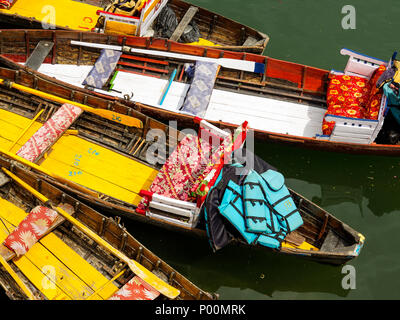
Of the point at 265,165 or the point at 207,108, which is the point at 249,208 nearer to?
the point at 265,165

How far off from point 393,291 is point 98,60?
10745 millimetres

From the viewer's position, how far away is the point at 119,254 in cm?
1020

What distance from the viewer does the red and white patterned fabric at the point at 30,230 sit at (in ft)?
33.7

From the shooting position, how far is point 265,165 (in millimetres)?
11617

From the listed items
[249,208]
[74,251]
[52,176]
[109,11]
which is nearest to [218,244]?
[249,208]

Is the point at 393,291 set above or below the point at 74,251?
below

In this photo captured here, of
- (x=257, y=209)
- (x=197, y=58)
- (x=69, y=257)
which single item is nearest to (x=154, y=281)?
(x=69, y=257)

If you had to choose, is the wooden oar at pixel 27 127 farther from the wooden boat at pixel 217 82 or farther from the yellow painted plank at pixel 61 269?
the yellow painted plank at pixel 61 269

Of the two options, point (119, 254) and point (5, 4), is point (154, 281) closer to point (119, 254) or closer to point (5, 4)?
point (119, 254)

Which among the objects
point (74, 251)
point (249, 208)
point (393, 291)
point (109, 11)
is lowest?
point (393, 291)

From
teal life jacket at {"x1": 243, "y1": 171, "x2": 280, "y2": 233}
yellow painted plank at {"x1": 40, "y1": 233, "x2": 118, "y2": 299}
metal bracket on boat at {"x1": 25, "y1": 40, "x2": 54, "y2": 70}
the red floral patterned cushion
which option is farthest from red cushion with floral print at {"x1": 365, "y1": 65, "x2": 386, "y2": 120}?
metal bracket on boat at {"x1": 25, "y1": 40, "x2": 54, "y2": 70}

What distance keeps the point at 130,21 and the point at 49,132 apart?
480 centimetres

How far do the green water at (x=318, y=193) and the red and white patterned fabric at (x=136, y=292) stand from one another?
87.3 inches

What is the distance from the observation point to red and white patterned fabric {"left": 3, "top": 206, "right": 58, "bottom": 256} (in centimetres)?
1027
